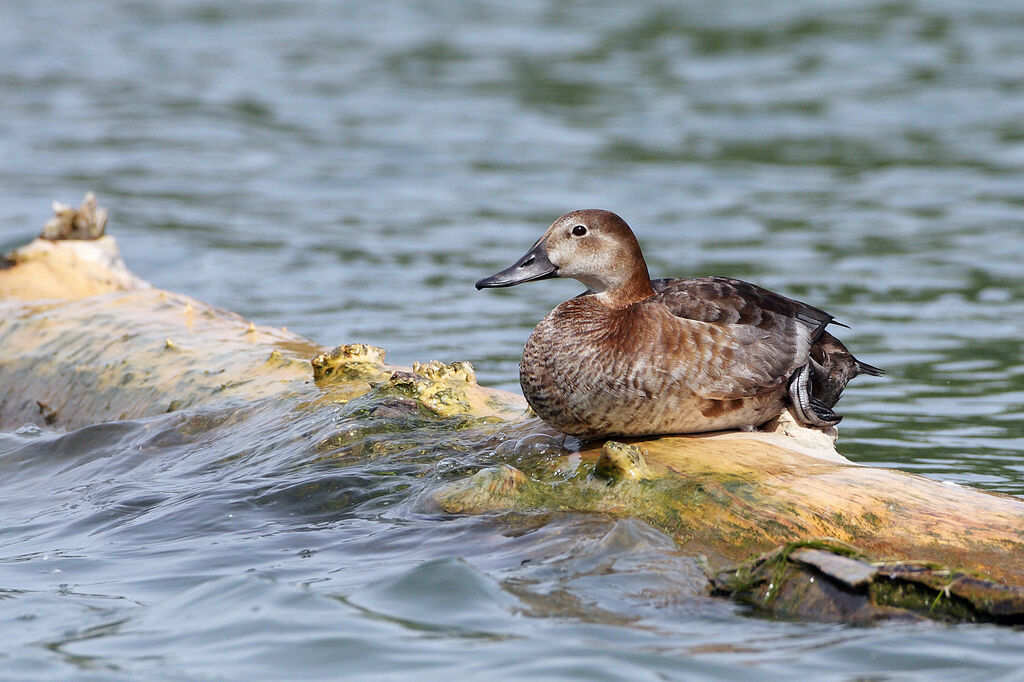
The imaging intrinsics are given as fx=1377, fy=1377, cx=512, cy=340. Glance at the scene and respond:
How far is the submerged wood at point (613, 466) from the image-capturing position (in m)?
3.78

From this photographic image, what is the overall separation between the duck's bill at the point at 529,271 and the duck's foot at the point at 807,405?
98 cm

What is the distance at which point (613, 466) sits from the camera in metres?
4.54

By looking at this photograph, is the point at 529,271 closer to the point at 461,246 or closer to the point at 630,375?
the point at 630,375

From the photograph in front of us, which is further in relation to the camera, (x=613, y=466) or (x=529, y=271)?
(x=529, y=271)

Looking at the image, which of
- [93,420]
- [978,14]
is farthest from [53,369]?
[978,14]

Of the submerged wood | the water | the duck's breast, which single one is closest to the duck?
the duck's breast

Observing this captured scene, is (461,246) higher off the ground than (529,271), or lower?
lower

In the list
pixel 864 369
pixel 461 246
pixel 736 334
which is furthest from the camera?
pixel 461 246

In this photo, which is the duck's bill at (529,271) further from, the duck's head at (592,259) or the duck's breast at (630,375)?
the duck's breast at (630,375)

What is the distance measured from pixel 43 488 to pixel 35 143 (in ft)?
30.0

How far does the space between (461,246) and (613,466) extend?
615cm

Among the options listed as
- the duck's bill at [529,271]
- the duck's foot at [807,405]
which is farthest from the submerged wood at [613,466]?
the duck's bill at [529,271]

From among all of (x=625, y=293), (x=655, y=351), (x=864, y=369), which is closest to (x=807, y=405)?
(x=864, y=369)

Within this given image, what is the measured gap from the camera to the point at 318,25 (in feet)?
61.8
